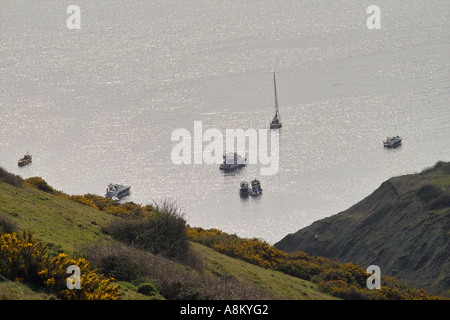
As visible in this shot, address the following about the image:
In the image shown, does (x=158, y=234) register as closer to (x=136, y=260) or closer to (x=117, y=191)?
(x=136, y=260)

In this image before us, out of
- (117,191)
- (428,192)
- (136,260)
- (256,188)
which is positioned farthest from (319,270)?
(117,191)

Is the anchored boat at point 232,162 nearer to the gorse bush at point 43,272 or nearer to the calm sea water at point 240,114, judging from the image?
the calm sea water at point 240,114

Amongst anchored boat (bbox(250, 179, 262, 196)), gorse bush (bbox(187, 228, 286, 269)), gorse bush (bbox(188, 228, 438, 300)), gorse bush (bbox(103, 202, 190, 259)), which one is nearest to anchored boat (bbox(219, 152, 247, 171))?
anchored boat (bbox(250, 179, 262, 196))

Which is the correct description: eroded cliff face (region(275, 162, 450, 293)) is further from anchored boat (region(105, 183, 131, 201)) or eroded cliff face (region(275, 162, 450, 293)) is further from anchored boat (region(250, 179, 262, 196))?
anchored boat (region(105, 183, 131, 201))

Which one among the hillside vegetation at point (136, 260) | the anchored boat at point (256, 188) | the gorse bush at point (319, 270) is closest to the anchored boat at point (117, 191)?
the anchored boat at point (256, 188)
